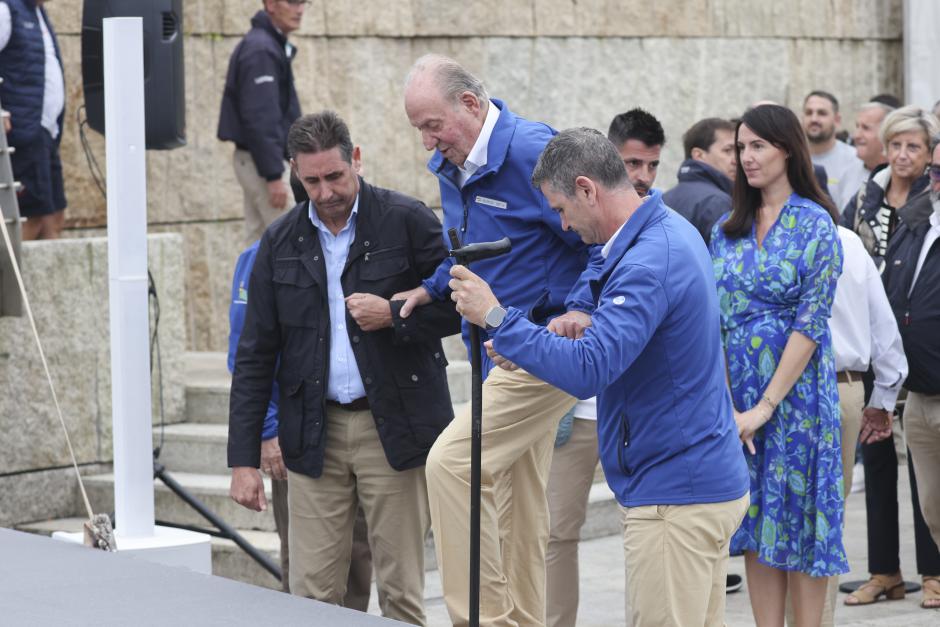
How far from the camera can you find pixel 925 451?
6.71 meters

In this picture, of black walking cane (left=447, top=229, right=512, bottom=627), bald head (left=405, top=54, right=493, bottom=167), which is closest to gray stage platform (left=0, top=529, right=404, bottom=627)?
black walking cane (left=447, top=229, right=512, bottom=627)

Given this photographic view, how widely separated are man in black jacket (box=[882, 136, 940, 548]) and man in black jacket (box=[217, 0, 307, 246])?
3514 mm

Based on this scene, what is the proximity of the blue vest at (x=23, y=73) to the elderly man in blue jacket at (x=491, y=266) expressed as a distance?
145 inches

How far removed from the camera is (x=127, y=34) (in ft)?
19.0

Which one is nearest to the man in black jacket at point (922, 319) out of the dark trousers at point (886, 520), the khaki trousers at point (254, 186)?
the dark trousers at point (886, 520)

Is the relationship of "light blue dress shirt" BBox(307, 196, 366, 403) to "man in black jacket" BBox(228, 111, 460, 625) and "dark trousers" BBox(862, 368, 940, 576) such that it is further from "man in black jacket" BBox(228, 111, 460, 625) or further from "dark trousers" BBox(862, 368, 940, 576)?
"dark trousers" BBox(862, 368, 940, 576)

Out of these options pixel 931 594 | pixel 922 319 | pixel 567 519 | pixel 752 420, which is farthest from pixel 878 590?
pixel 752 420

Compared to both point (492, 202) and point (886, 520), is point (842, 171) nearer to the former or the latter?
point (886, 520)

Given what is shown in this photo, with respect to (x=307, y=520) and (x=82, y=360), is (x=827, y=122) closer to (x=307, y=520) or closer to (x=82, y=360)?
(x=82, y=360)

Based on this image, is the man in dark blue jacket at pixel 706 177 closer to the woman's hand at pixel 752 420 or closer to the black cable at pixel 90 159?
the woman's hand at pixel 752 420

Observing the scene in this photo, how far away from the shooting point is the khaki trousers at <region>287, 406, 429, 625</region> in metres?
5.28

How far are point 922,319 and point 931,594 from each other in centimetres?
118

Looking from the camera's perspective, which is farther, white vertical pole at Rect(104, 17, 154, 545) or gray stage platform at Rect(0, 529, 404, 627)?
white vertical pole at Rect(104, 17, 154, 545)


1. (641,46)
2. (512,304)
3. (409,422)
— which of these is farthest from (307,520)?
(641,46)
